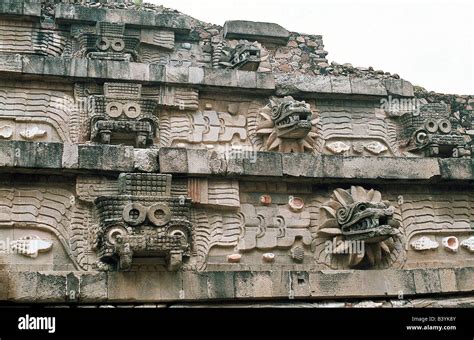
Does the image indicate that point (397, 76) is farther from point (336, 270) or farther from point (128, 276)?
point (128, 276)

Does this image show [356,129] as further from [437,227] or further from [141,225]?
[141,225]

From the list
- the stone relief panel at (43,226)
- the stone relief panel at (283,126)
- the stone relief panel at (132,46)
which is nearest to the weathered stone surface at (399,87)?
the stone relief panel at (283,126)

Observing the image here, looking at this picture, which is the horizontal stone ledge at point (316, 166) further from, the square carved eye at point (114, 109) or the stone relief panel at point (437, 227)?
the square carved eye at point (114, 109)

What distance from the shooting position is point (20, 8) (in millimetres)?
12719

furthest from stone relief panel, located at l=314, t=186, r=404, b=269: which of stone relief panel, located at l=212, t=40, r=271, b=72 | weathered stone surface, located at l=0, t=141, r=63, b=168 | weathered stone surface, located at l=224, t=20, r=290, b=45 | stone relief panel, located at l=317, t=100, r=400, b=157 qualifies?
weathered stone surface, located at l=0, t=141, r=63, b=168

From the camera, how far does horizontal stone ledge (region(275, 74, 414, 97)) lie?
1296cm

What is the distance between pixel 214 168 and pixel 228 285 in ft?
5.51

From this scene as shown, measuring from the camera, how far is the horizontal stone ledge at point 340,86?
13.0 metres

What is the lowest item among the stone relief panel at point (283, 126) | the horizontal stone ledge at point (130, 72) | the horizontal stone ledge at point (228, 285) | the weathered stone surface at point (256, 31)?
the horizontal stone ledge at point (228, 285)

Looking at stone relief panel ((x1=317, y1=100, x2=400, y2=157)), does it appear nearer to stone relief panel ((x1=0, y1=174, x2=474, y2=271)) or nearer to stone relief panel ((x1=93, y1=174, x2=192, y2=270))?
stone relief panel ((x1=0, y1=174, x2=474, y2=271))

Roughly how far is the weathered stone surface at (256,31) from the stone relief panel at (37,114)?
299 centimetres

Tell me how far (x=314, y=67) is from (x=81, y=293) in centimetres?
580

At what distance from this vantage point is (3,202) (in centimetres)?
1082
